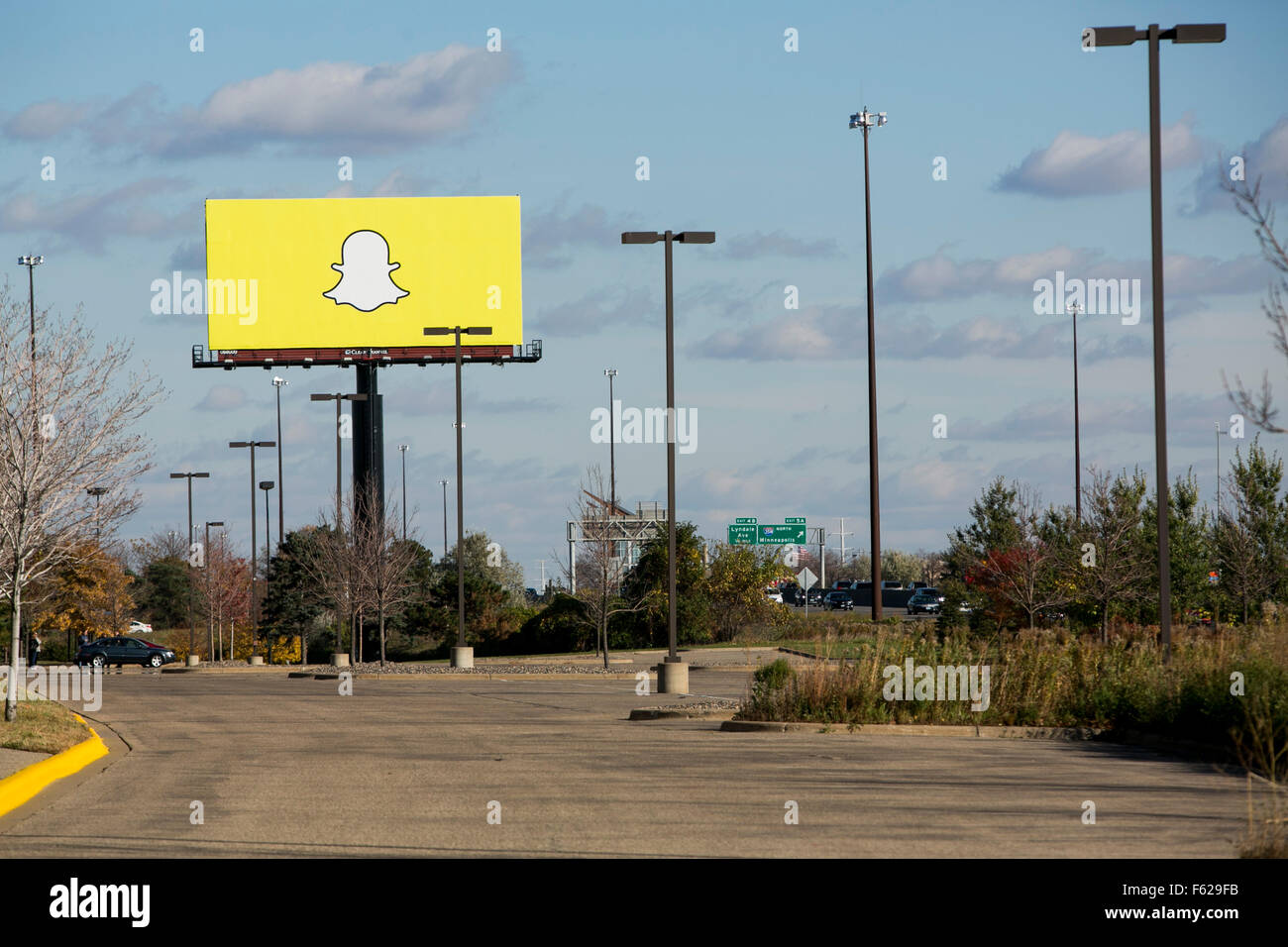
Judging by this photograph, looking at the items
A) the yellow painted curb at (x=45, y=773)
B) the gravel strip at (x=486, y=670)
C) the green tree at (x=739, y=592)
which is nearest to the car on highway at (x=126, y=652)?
the gravel strip at (x=486, y=670)

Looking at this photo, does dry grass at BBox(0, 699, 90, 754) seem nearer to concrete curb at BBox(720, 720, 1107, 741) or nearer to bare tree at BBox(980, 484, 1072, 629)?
concrete curb at BBox(720, 720, 1107, 741)

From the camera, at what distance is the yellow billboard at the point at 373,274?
62906 mm

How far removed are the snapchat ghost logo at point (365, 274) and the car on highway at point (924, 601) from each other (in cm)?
3394

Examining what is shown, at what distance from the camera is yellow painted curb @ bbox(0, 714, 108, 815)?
41.1 feet

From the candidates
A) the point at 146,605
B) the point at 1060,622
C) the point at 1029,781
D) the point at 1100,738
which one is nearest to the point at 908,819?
the point at 1029,781

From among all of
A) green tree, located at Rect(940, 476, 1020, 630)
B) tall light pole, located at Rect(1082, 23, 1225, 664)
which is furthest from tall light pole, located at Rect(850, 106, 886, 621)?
tall light pole, located at Rect(1082, 23, 1225, 664)

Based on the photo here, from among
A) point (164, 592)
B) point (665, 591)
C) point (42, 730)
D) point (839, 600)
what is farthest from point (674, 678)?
point (164, 592)

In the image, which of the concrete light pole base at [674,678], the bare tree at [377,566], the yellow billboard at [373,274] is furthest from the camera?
the yellow billboard at [373,274]

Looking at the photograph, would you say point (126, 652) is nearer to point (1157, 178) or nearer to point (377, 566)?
point (377, 566)

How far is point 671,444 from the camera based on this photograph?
26.5 meters

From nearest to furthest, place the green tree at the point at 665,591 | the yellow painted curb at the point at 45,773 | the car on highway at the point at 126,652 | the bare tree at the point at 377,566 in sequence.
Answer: the yellow painted curb at the point at 45,773 < the bare tree at the point at 377,566 < the green tree at the point at 665,591 < the car on highway at the point at 126,652

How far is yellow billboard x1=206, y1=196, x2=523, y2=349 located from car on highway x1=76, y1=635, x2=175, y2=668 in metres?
13.7

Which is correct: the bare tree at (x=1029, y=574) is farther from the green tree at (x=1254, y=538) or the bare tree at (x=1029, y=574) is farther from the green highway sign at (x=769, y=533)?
the green highway sign at (x=769, y=533)
